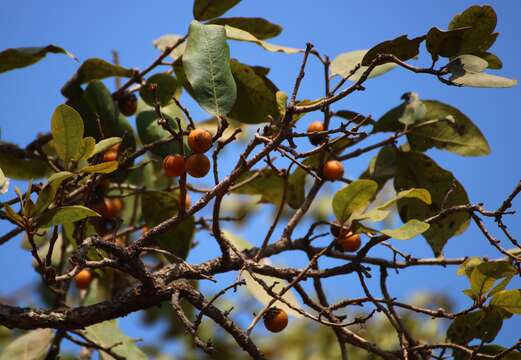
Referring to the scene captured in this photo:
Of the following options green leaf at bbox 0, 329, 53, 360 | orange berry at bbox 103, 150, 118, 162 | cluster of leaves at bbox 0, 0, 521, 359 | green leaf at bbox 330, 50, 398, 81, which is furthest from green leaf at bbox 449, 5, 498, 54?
green leaf at bbox 0, 329, 53, 360

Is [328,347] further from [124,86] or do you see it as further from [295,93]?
[295,93]

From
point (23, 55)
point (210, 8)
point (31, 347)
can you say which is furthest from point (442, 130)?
point (31, 347)

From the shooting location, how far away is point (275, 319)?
154cm

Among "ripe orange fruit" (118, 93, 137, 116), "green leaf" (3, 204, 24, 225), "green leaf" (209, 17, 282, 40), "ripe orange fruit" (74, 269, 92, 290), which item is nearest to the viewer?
"green leaf" (3, 204, 24, 225)

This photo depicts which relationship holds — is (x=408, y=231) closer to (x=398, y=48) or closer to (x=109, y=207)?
(x=398, y=48)

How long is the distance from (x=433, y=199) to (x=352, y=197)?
345 mm

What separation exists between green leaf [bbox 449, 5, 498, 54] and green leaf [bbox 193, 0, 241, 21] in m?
0.62

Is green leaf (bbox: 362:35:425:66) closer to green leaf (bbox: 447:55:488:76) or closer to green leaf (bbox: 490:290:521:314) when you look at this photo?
green leaf (bbox: 447:55:488:76)

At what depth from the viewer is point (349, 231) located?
1.60 metres

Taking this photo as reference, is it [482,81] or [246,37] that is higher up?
[246,37]

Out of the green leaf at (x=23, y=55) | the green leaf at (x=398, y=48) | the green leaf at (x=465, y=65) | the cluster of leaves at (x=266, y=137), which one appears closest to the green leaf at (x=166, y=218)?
the cluster of leaves at (x=266, y=137)

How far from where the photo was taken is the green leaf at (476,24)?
1.45 metres

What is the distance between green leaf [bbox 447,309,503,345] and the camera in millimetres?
1587

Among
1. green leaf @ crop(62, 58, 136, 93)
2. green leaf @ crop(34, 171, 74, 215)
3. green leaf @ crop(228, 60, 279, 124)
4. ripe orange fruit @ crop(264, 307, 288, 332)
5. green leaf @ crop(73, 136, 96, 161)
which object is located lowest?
ripe orange fruit @ crop(264, 307, 288, 332)
